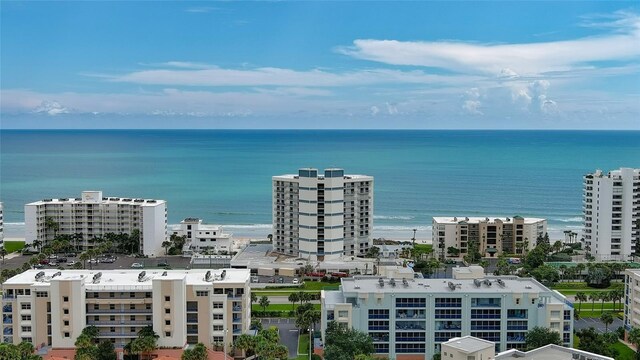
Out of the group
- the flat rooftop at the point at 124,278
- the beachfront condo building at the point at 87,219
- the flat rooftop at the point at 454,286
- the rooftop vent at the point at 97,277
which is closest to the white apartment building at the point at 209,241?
the beachfront condo building at the point at 87,219

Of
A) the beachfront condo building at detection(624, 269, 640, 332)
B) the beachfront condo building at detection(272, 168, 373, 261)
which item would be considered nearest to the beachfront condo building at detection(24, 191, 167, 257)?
the beachfront condo building at detection(272, 168, 373, 261)

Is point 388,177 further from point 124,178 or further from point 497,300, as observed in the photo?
point 497,300

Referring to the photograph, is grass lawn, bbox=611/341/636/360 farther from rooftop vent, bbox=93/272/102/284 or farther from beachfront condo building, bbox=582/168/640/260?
rooftop vent, bbox=93/272/102/284

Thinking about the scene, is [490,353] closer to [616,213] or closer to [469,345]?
[469,345]

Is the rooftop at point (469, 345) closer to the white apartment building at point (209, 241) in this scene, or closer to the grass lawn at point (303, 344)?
the grass lawn at point (303, 344)

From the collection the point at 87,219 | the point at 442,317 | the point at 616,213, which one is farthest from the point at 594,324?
the point at 87,219

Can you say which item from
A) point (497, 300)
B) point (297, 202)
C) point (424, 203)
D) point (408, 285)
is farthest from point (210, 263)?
point (424, 203)
